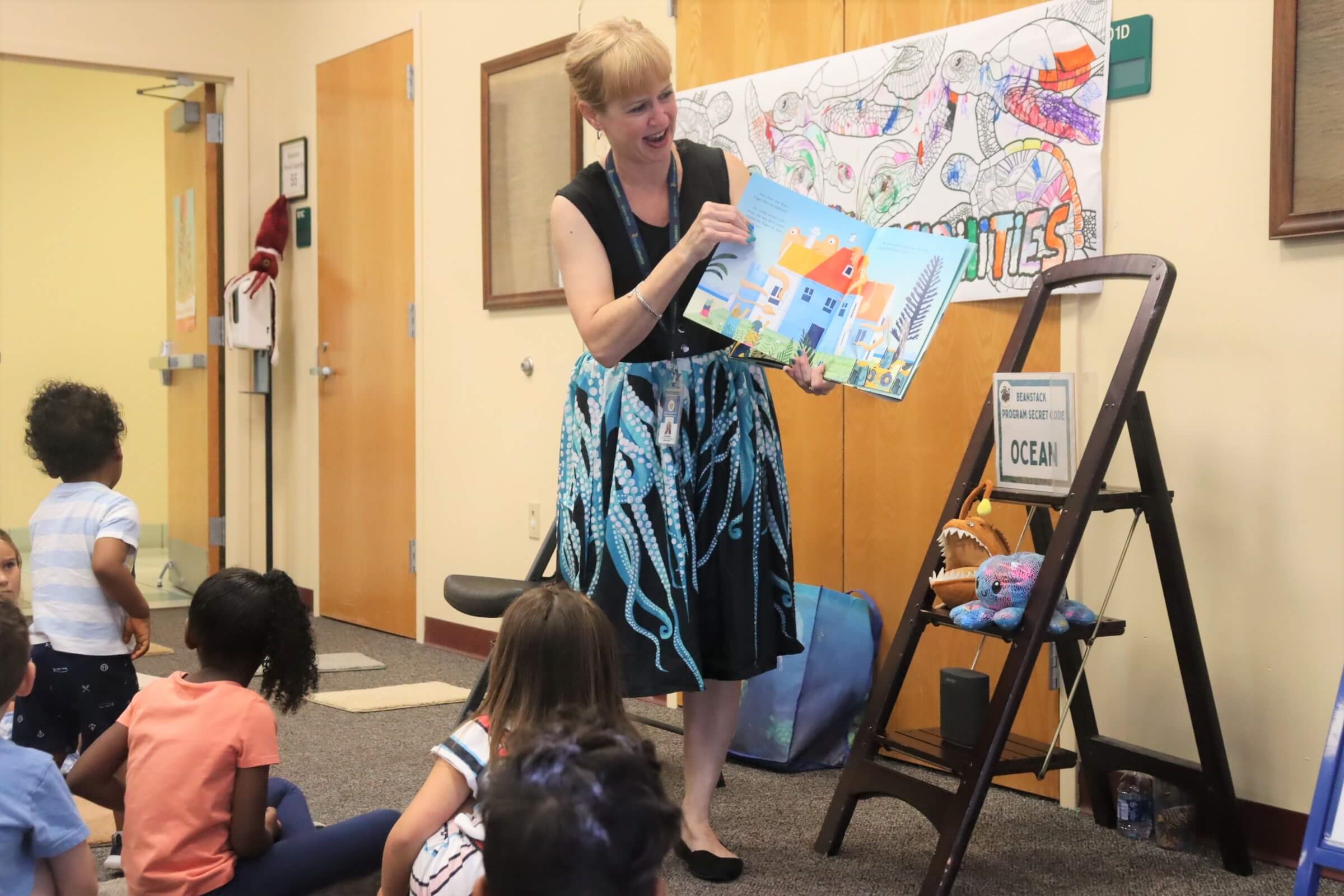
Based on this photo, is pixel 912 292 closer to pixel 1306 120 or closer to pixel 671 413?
pixel 671 413

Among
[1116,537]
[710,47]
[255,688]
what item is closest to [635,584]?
[1116,537]

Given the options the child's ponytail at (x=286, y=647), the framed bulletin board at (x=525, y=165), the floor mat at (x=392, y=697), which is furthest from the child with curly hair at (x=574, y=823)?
the framed bulletin board at (x=525, y=165)

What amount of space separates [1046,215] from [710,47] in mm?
1113

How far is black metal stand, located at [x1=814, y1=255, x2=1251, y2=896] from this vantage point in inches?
75.7

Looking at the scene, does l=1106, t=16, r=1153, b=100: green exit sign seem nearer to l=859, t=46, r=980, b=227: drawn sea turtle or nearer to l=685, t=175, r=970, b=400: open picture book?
l=859, t=46, r=980, b=227: drawn sea turtle

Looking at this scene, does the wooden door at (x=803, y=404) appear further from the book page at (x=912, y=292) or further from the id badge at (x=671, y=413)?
the book page at (x=912, y=292)

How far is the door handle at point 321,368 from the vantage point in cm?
498

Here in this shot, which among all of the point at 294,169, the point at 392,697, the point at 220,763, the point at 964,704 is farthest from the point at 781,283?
the point at 294,169

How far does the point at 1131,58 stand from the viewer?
2.31 meters

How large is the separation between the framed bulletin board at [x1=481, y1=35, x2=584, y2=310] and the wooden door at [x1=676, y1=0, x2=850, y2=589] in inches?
25.5

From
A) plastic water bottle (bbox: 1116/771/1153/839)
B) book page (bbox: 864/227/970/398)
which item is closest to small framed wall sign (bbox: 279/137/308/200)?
book page (bbox: 864/227/970/398)

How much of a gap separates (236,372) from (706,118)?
2.88m

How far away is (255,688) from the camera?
3.76 meters

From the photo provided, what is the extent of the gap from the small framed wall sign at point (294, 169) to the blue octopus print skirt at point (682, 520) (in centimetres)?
342
